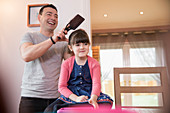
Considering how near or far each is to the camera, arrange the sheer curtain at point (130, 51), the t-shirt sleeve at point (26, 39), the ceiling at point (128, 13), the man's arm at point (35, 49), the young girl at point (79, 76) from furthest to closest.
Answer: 1. the sheer curtain at point (130, 51)
2. the ceiling at point (128, 13)
3. the t-shirt sleeve at point (26, 39)
4. the man's arm at point (35, 49)
5. the young girl at point (79, 76)

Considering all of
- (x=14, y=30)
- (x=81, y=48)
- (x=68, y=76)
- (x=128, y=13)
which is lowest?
(x=68, y=76)

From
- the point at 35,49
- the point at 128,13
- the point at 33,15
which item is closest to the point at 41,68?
the point at 35,49

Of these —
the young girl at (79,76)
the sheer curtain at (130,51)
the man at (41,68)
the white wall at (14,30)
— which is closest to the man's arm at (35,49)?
the man at (41,68)

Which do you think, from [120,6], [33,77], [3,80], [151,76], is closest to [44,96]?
[33,77]

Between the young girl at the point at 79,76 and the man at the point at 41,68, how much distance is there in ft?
0.60

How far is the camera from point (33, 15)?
1.56 m

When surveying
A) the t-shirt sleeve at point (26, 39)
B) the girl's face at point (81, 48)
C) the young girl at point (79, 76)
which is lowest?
the young girl at point (79, 76)

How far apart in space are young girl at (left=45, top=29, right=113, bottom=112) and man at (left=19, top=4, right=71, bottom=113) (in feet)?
0.60

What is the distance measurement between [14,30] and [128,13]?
3602 mm

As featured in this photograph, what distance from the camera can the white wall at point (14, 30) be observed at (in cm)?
147

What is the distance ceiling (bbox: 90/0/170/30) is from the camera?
4.04 m

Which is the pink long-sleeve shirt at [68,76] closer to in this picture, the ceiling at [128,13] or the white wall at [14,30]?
the white wall at [14,30]

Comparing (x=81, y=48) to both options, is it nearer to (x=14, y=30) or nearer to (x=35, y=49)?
(x=35, y=49)

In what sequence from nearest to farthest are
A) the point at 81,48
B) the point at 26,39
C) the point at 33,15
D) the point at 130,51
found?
the point at 81,48 → the point at 26,39 → the point at 33,15 → the point at 130,51
